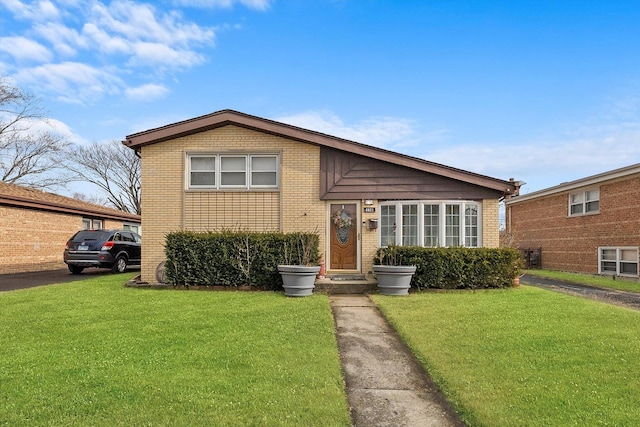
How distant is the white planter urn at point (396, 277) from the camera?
32.3 feet

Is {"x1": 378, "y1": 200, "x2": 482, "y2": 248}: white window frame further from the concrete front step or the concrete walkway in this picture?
the concrete walkway

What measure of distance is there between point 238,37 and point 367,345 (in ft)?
37.1

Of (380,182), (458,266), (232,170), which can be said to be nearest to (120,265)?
(232,170)

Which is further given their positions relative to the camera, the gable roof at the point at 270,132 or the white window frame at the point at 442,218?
the gable roof at the point at 270,132

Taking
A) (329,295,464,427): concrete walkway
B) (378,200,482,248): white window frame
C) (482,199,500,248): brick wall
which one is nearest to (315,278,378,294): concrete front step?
(378,200,482,248): white window frame

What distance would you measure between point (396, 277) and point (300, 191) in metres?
4.02

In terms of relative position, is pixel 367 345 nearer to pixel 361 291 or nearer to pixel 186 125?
pixel 361 291

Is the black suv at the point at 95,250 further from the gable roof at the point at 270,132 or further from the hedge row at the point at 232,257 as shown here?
the hedge row at the point at 232,257

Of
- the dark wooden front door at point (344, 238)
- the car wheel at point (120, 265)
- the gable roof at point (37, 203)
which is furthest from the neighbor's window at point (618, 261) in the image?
the gable roof at point (37, 203)

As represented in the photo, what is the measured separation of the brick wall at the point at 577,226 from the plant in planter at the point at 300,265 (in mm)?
6386

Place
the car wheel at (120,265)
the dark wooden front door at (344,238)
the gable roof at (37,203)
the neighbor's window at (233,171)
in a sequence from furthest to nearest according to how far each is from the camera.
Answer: the gable roof at (37,203) → the car wheel at (120,265) → the neighbor's window at (233,171) → the dark wooden front door at (344,238)

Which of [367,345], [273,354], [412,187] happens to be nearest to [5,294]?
[273,354]

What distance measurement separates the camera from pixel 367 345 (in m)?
5.85

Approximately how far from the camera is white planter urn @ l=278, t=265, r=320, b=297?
942cm
